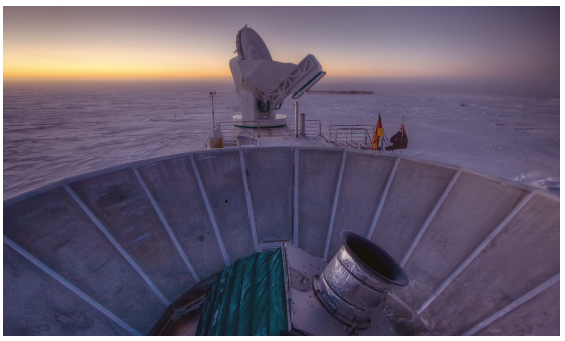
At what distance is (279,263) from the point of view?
5117 mm

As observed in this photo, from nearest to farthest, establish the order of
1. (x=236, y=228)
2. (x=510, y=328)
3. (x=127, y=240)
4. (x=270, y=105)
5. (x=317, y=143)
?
(x=510, y=328) → (x=127, y=240) → (x=236, y=228) → (x=317, y=143) → (x=270, y=105)

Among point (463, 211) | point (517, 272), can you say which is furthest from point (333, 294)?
point (463, 211)

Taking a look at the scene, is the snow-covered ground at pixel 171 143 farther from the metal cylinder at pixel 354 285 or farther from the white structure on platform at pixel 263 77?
the metal cylinder at pixel 354 285

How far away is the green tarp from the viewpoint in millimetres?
4324

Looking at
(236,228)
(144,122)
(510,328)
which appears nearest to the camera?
(510,328)

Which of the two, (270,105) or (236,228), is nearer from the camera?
(236,228)

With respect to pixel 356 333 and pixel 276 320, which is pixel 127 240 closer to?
pixel 276 320

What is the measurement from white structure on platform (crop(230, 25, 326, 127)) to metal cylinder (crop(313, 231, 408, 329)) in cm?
1382

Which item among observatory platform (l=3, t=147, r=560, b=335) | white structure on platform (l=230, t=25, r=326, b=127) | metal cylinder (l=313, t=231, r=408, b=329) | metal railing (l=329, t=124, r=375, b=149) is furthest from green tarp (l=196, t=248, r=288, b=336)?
white structure on platform (l=230, t=25, r=326, b=127)

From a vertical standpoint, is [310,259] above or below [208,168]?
below

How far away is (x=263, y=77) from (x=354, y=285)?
17.2m

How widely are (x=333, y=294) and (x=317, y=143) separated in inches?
490

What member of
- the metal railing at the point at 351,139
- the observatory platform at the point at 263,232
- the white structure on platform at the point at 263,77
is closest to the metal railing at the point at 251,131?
the white structure on platform at the point at 263,77

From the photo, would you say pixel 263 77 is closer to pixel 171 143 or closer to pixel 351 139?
pixel 351 139
